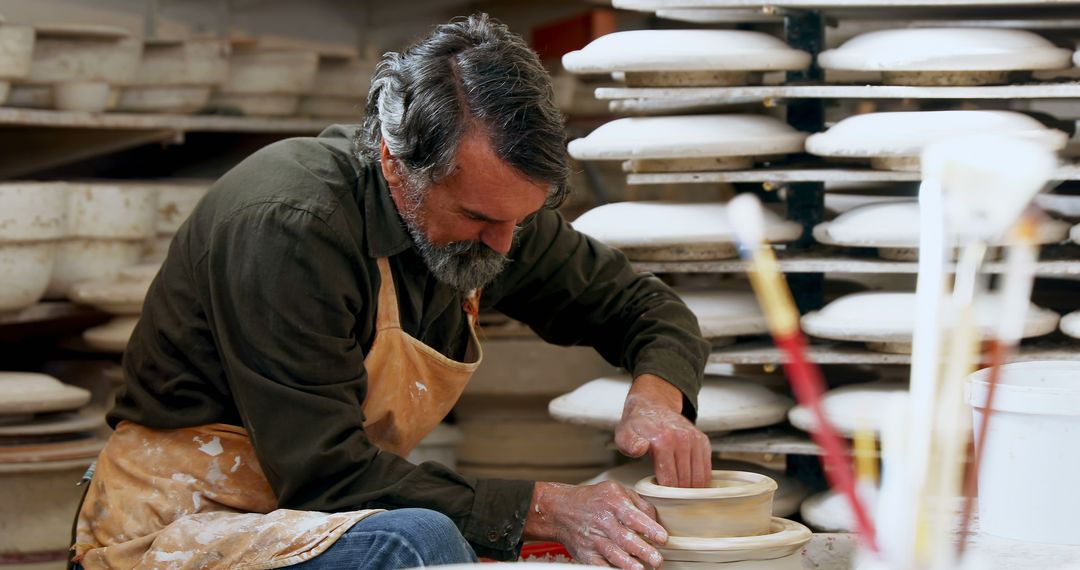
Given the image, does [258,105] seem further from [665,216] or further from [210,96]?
[665,216]

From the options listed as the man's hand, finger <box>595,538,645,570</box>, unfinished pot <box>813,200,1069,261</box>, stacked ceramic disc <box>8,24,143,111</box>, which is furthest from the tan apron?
stacked ceramic disc <box>8,24,143,111</box>

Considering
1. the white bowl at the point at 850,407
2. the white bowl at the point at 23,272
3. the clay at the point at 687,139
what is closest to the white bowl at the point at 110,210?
the white bowl at the point at 23,272

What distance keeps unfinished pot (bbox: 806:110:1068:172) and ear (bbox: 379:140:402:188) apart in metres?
0.97

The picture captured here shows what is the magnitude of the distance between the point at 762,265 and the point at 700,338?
145cm

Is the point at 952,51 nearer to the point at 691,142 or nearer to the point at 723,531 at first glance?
the point at 691,142

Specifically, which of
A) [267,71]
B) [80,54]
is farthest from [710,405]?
A: [267,71]

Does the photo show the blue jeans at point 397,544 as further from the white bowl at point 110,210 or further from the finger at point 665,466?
the white bowl at point 110,210

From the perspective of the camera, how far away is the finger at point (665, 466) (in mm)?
2012

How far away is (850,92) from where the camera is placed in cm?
257

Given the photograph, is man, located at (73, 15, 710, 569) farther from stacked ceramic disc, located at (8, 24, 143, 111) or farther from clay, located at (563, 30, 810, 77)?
stacked ceramic disc, located at (8, 24, 143, 111)

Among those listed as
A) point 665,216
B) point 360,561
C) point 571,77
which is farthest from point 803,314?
point 571,77

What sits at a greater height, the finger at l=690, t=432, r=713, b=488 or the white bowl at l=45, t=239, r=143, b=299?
the finger at l=690, t=432, r=713, b=488

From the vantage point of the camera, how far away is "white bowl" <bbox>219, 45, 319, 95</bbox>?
160 inches

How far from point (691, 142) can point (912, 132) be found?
0.43m
